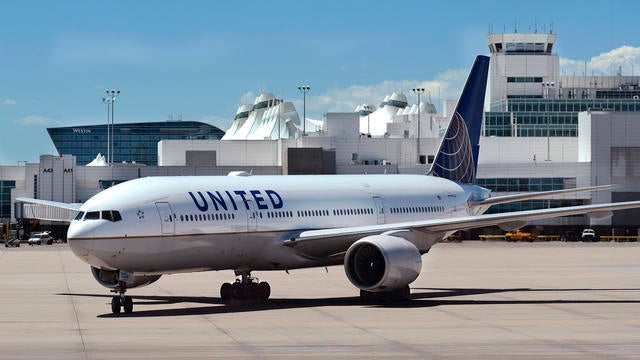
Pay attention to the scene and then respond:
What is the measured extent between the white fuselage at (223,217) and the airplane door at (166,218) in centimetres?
3

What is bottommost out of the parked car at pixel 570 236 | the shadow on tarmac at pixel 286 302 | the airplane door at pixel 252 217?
the parked car at pixel 570 236

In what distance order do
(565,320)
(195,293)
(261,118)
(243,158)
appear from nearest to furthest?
(565,320) < (195,293) < (243,158) < (261,118)

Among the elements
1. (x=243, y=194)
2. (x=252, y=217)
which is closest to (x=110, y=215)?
(x=252, y=217)

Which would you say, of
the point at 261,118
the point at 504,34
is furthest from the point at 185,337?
the point at 261,118

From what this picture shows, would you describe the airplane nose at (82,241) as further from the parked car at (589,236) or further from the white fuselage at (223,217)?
the parked car at (589,236)

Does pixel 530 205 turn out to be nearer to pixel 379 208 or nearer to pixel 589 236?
pixel 589 236

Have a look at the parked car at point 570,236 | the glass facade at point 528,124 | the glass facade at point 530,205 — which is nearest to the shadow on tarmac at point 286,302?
the parked car at point 570,236

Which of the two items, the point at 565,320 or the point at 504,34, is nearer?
the point at 565,320

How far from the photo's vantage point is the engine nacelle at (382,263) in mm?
39406

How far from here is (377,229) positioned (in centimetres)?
4178

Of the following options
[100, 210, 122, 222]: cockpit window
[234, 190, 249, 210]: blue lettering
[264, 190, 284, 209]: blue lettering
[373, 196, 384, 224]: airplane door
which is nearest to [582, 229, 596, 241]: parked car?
[373, 196, 384, 224]: airplane door

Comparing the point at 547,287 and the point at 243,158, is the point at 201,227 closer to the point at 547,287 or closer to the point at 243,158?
the point at 547,287

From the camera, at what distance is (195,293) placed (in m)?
47.3

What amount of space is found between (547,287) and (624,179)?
267 feet
